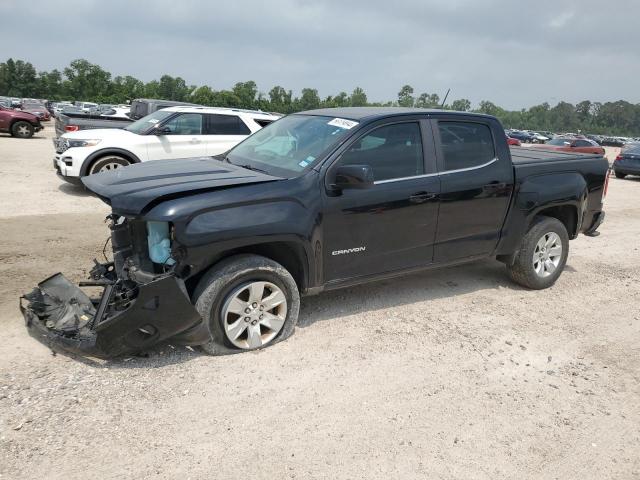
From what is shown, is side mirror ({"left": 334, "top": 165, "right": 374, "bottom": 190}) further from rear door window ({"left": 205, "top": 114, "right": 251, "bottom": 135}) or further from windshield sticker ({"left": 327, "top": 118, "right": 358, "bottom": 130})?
rear door window ({"left": 205, "top": 114, "right": 251, "bottom": 135})

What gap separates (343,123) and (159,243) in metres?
1.86

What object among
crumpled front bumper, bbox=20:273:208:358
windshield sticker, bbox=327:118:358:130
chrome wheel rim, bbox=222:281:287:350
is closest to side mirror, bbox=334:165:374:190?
windshield sticker, bbox=327:118:358:130

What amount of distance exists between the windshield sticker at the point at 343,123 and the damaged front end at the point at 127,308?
5.76 feet

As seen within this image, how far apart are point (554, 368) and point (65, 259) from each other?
16.1 feet

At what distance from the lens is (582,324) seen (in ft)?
16.2

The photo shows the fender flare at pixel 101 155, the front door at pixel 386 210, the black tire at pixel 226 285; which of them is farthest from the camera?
the fender flare at pixel 101 155

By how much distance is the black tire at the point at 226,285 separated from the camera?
3.65m

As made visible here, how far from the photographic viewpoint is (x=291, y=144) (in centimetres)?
462

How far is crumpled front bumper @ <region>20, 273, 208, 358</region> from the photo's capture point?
132 inches

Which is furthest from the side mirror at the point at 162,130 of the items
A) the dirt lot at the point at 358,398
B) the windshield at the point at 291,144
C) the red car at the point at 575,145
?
the red car at the point at 575,145

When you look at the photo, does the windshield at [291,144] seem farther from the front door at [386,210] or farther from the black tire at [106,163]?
the black tire at [106,163]

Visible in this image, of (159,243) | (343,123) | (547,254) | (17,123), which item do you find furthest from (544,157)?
(17,123)

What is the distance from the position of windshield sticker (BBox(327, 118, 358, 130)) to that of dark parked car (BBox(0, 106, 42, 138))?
20350mm

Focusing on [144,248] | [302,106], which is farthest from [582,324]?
[302,106]
